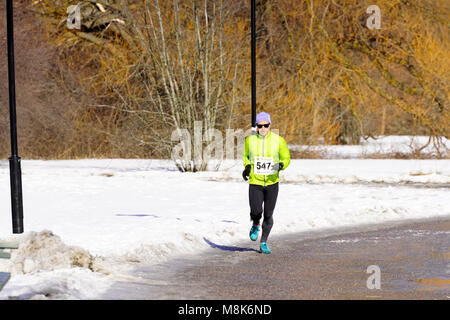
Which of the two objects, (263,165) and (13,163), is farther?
(13,163)

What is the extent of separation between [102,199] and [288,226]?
6207 mm

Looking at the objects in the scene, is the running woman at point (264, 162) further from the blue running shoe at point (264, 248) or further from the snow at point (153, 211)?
the snow at point (153, 211)

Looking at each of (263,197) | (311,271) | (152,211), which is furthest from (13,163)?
(311,271)

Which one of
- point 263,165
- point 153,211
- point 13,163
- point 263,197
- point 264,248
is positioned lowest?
point 153,211

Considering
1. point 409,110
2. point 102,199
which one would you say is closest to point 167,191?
point 102,199

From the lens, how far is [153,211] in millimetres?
16984

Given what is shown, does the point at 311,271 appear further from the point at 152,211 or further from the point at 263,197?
the point at 152,211

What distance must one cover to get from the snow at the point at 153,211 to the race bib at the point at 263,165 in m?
1.52

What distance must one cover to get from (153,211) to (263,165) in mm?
5831

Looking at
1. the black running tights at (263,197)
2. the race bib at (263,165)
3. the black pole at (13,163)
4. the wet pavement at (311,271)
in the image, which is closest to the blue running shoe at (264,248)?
the wet pavement at (311,271)

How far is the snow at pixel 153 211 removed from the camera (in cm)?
1012

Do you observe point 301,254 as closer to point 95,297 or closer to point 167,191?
point 95,297

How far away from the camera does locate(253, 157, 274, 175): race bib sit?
11.5 m

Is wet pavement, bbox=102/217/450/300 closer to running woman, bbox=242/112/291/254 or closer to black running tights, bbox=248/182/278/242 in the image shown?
black running tights, bbox=248/182/278/242
